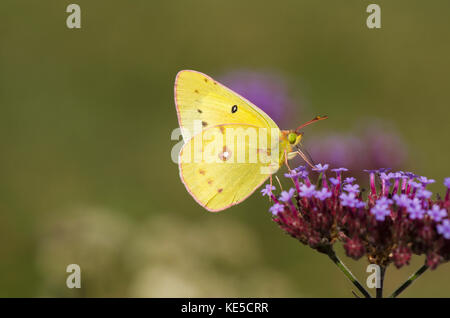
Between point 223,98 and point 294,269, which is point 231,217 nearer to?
point 294,269

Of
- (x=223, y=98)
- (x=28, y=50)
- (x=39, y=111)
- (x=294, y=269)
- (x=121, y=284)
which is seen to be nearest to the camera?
(x=223, y=98)

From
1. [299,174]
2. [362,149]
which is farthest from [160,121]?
[299,174]

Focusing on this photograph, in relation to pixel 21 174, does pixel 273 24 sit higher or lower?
higher

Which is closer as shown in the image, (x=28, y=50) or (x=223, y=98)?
(x=223, y=98)

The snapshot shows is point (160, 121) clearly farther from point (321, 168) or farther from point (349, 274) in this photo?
point (349, 274)

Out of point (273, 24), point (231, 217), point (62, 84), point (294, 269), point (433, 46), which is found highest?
point (273, 24)

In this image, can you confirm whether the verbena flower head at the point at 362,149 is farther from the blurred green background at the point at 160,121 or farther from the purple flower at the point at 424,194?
the purple flower at the point at 424,194
